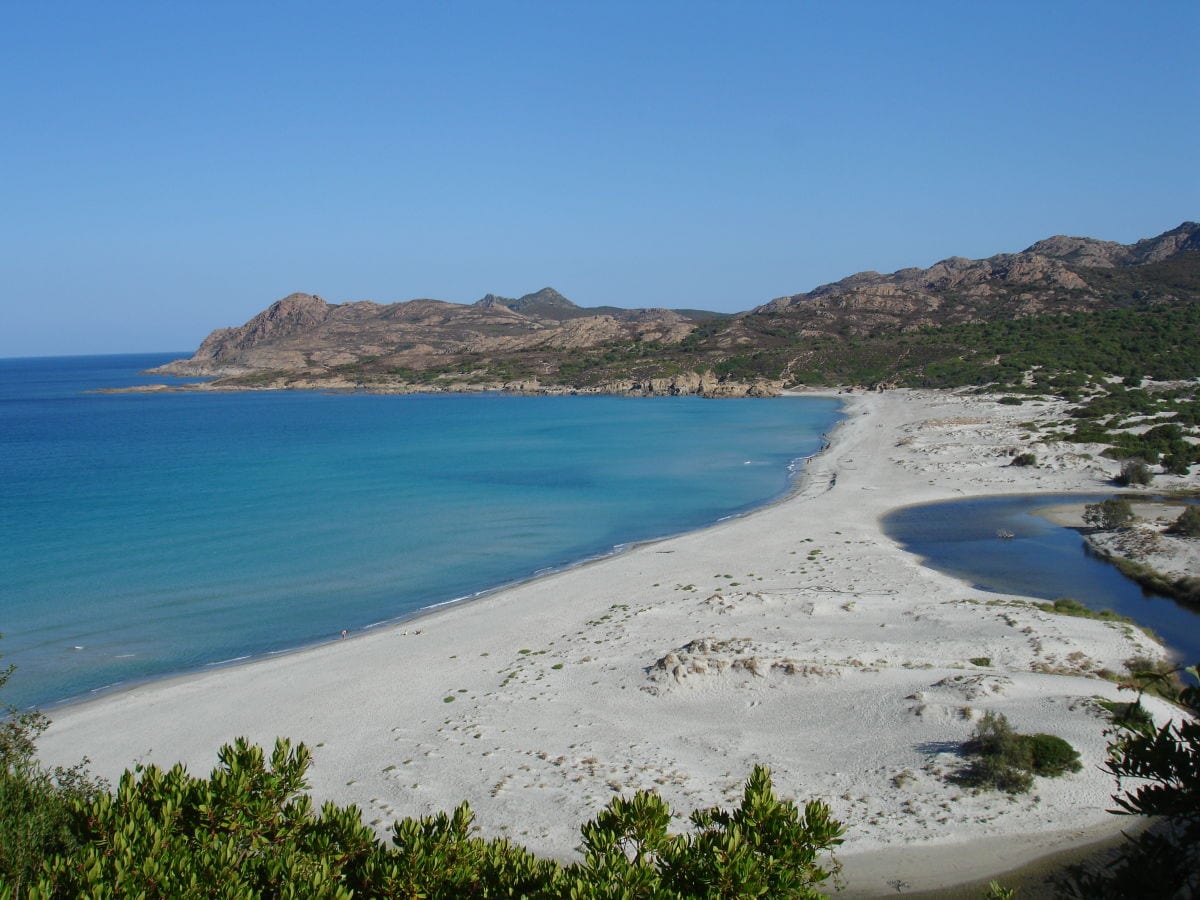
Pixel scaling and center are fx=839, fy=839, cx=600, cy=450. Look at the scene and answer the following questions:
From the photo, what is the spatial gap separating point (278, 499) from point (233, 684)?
29.9 m

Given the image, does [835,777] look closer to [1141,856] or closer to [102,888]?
[1141,856]

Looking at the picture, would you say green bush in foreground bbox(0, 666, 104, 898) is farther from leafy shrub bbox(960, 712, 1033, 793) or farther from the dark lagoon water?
the dark lagoon water

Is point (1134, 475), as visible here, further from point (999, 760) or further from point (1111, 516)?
point (999, 760)

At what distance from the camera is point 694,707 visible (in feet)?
59.6

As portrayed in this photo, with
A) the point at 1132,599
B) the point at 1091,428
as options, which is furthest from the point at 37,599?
the point at 1091,428

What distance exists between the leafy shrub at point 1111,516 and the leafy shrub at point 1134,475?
886 centimetres

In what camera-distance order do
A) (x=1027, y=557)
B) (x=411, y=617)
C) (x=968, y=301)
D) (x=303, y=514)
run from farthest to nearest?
(x=968, y=301) < (x=303, y=514) < (x=1027, y=557) < (x=411, y=617)

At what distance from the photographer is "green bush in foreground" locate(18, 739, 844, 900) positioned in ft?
21.6

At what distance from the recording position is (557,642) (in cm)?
2308

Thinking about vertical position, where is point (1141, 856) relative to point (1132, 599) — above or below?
above

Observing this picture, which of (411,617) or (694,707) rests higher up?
(694,707)

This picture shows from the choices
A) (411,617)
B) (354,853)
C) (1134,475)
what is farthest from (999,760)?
(1134,475)

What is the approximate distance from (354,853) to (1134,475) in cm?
4632

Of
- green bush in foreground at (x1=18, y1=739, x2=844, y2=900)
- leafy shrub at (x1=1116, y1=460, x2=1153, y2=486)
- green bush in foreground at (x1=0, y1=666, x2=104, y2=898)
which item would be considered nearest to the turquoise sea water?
green bush in foreground at (x1=0, y1=666, x2=104, y2=898)
